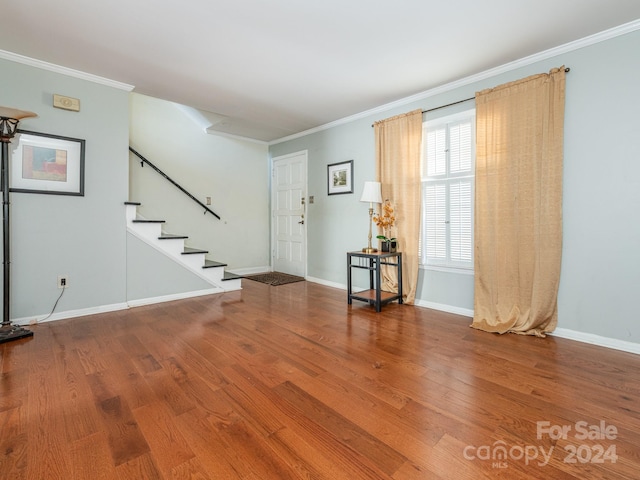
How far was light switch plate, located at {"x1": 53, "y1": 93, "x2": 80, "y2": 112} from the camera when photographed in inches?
122

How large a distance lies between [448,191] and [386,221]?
775 millimetres

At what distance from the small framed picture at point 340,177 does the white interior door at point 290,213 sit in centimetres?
63

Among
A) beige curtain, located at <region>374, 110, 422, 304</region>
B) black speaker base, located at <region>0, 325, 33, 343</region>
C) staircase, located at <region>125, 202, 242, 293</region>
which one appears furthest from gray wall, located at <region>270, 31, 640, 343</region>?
black speaker base, located at <region>0, 325, 33, 343</region>

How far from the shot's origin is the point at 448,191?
3469 mm

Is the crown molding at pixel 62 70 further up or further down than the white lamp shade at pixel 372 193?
further up

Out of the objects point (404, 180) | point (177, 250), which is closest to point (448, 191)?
point (404, 180)

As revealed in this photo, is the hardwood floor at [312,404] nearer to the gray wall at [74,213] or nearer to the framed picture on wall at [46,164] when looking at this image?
the gray wall at [74,213]

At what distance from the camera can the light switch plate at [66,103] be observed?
3.10 meters

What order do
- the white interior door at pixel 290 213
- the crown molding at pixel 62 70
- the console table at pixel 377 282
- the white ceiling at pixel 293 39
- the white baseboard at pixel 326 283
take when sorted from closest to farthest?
the white ceiling at pixel 293 39 → the crown molding at pixel 62 70 → the console table at pixel 377 282 → the white baseboard at pixel 326 283 → the white interior door at pixel 290 213

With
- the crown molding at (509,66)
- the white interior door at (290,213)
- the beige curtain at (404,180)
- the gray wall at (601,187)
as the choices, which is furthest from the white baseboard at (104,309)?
the gray wall at (601,187)

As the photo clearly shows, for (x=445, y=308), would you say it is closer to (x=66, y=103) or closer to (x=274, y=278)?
(x=274, y=278)

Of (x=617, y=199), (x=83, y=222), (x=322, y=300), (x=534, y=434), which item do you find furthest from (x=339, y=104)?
(x=534, y=434)

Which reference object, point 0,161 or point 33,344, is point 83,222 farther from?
point 33,344

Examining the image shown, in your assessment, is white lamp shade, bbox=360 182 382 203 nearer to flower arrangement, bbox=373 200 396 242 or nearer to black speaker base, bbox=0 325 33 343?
flower arrangement, bbox=373 200 396 242
